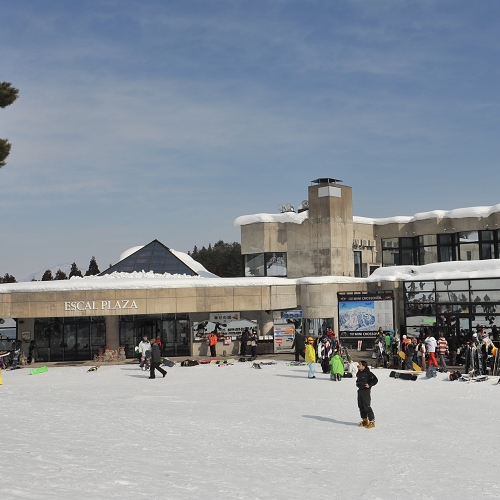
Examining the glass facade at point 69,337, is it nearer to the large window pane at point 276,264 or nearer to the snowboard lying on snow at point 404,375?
the large window pane at point 276,264

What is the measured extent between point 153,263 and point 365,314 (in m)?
15.0

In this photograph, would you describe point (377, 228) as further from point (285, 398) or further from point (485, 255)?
point (285, 398)

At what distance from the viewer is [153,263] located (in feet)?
139

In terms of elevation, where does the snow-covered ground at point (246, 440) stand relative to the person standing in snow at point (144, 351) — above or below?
below

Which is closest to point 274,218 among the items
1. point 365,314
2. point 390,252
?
point 390,252

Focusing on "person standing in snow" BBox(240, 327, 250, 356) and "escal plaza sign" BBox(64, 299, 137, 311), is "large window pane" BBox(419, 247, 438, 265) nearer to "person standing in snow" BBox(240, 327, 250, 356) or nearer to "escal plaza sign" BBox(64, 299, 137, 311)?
"person standing in snow" BBox(240, 327, 250, 356)

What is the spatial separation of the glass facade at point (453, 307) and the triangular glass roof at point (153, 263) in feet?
44.4

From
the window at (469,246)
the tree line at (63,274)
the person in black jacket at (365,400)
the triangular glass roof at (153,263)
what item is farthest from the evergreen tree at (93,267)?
the person in black jacket at (365,400)

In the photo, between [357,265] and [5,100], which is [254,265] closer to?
[357,265]

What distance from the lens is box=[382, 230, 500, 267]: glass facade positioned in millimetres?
39375

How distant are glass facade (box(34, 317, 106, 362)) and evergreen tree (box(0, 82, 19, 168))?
386 inches

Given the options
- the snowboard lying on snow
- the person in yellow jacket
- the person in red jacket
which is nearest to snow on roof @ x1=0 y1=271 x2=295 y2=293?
the person in red jacket

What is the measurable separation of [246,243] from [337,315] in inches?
325

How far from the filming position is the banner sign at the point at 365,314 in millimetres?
33219
